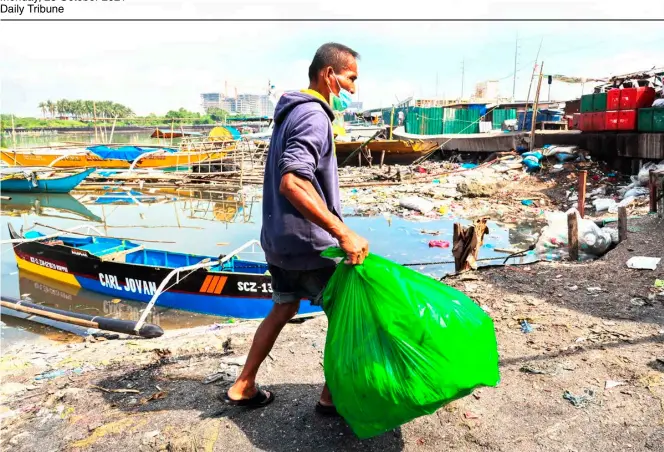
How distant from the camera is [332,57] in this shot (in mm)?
2148

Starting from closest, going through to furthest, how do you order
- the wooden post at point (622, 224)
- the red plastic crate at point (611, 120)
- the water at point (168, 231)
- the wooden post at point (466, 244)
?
the wooden post at point (466, 244) < the wooden post at point (622, 224) < the water at point (168, 231) < the red plastic crate at point (611, 120)

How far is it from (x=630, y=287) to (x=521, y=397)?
2.28 meters

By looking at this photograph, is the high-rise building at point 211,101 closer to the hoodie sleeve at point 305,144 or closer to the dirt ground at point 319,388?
the dirt ground at point 319,388

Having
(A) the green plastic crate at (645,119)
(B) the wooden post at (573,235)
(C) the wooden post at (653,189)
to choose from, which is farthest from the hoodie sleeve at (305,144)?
(A) the green plastic crate at (645,119)

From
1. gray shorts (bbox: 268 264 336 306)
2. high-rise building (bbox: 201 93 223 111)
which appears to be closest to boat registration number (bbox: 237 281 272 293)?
gray shorts (bbox: 268 264 336 306)

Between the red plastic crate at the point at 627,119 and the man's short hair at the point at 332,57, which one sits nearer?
the man's short hair at the point at 332,57

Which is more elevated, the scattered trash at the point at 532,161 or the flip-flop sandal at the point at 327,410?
the scattered trash at the point at 532,161

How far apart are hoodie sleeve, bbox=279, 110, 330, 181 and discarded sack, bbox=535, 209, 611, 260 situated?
448 cm

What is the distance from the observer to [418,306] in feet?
5.87

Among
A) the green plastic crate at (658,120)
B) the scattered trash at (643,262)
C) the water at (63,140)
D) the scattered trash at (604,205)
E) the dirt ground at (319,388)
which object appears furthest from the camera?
the water at (63,140)

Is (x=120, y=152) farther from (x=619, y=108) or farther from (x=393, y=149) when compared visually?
(x=619, y=108)

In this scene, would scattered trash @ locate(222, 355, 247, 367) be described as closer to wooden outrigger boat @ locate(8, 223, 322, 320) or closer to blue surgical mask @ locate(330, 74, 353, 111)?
blue surgical mask @ locate(330, 74, 353, 111)

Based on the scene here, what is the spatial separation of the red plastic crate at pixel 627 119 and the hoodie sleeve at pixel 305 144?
12625mm

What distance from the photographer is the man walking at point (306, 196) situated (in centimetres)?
191
